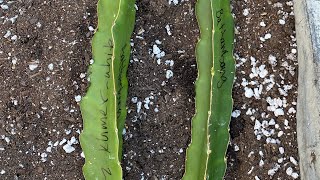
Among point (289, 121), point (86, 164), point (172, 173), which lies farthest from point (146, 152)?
point (289, 121)

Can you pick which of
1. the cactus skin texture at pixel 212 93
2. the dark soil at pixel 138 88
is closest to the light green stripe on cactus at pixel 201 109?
the cactus skin texture at pixel 212 93

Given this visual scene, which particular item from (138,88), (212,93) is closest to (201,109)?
(212,93)

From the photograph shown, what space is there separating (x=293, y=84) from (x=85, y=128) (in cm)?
85

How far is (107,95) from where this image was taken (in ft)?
6.40

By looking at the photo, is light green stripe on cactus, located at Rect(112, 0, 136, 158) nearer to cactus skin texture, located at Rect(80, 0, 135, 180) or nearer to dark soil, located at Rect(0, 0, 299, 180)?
cactus skin texture, located at Rect(80, 0, 135, 180)

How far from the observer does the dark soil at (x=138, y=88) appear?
82.6 inches

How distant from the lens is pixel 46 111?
214 cm

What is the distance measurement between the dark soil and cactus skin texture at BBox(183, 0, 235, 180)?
7.0 inches

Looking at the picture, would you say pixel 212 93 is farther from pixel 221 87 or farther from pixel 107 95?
pixel 107 95

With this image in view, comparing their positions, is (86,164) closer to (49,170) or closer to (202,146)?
(49,170)

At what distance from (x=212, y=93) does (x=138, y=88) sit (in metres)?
0.37

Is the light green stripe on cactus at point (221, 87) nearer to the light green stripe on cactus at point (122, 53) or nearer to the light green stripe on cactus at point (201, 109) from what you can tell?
the light green stripe on cactus at point (201, 109)

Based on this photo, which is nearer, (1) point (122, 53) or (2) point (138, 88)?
(1) point (122, 53)

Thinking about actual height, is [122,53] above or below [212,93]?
above
